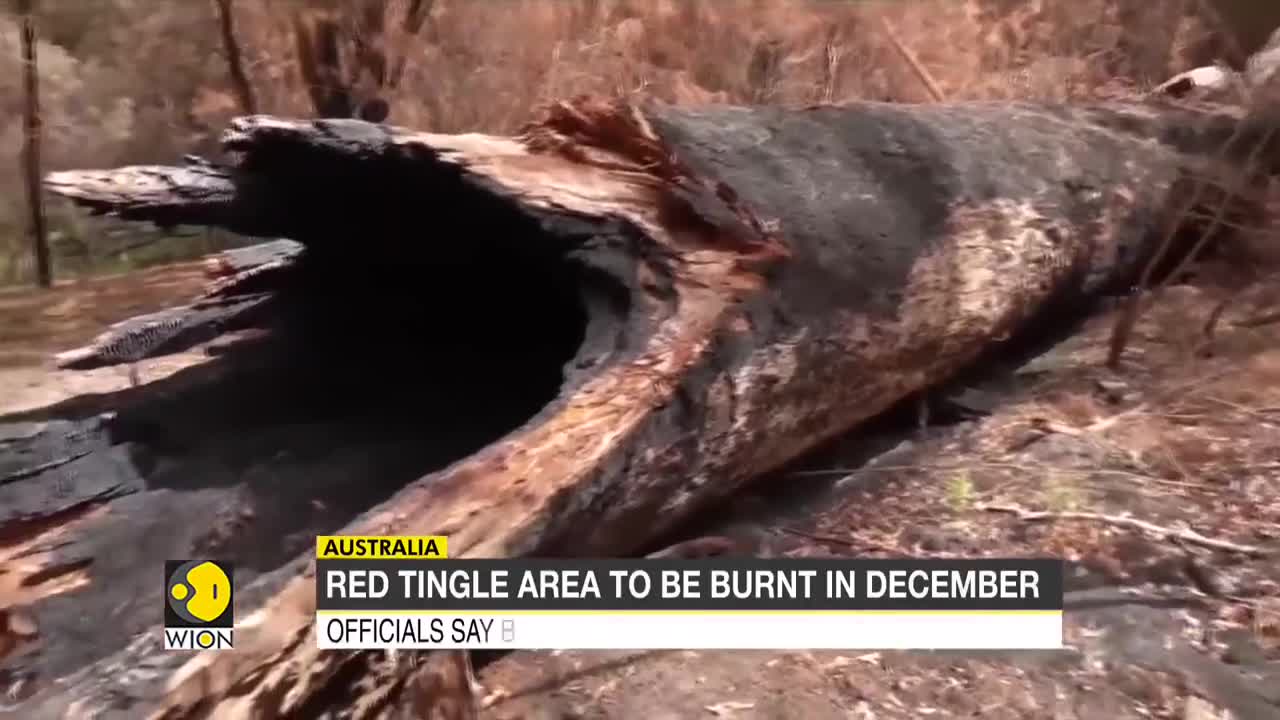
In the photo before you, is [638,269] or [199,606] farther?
Result: [638,269]

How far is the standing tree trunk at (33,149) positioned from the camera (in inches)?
50.8

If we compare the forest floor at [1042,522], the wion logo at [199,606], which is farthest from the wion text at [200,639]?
the forest floor at [1042,522]

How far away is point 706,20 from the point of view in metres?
1.42

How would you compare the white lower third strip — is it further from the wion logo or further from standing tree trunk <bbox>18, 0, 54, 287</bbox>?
standing tree trunk <bbox>18, 0, 54, 287</bbox>

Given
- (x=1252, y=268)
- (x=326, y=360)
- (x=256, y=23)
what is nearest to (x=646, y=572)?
(x=326, y=360)

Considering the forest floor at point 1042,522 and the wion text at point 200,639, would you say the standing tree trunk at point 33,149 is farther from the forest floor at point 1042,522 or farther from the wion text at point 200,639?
the wion text at point 200,639

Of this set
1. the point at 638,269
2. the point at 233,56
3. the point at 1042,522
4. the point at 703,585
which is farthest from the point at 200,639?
the point at 1042,522

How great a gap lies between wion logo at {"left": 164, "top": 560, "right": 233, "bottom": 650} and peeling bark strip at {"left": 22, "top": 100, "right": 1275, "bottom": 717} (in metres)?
0.02

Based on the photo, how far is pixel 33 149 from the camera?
1299 mm

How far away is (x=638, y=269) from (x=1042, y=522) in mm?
624

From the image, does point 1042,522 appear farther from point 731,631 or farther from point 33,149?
point 33,149

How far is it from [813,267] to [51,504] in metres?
0.97

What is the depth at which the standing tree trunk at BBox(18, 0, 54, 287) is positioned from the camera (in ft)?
4.24

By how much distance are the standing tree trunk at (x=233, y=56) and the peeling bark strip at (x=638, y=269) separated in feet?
0.35
